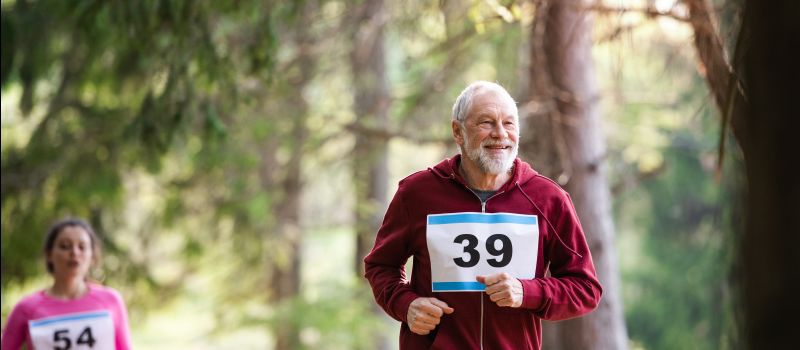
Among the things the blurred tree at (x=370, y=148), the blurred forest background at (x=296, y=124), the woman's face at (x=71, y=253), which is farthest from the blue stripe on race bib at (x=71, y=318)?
the blurred tree at (x=370, y=148)

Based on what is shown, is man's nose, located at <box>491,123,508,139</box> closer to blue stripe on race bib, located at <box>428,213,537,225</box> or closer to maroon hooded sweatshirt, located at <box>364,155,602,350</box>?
maroon hooded sweatshirt, located at <box>364,155,602,350</box>

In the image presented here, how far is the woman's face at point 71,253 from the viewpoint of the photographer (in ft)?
21.0

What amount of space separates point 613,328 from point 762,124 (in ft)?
23.2

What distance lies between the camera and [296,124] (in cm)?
1444

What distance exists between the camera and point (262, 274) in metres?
17.8

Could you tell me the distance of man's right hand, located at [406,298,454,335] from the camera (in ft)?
13.2

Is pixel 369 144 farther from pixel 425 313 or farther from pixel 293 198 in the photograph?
pixel 425 313

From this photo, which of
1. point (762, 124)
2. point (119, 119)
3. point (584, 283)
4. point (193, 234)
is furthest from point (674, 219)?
point (762, 124)

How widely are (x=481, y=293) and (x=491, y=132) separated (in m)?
0.58

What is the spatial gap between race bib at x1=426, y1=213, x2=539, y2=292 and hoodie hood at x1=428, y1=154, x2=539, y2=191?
0.44 ft

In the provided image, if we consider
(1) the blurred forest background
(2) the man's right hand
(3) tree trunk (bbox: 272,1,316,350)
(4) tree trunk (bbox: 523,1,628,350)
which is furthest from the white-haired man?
(3) tree trunk (bbox: 272,1,316,350)

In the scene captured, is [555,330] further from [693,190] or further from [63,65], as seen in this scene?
[693,190]

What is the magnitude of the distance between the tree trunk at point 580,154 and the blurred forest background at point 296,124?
17 mm

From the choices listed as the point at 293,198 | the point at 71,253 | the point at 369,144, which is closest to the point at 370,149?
the point at 369,144
